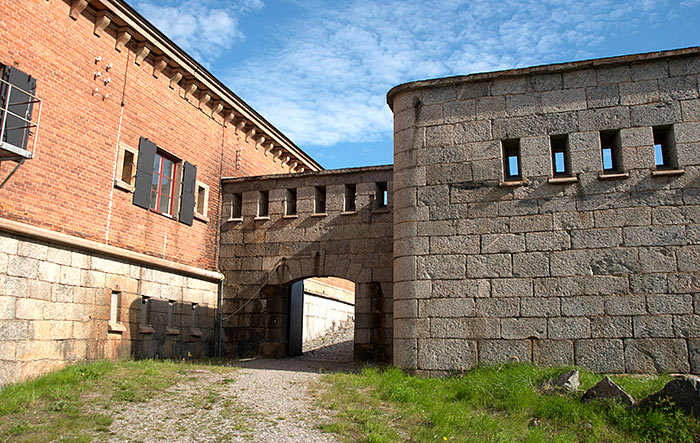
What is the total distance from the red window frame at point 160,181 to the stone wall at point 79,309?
144cm

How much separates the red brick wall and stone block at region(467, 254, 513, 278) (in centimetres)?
659

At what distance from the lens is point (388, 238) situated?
1333cm

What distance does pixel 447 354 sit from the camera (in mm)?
9445

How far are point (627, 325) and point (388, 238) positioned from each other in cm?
567

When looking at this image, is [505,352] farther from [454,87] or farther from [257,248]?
[257,248]

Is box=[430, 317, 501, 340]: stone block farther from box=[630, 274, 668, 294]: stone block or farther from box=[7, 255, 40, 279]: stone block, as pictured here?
box=[7, 255, 40, 279]: stone block

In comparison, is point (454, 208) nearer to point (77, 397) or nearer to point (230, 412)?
point (230, 412)

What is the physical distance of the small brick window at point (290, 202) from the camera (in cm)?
1448

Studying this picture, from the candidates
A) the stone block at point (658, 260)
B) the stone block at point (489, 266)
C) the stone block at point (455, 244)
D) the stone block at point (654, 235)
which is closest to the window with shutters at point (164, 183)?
the stone block at point (455, 244)

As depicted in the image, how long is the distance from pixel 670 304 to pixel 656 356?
31.1 inches

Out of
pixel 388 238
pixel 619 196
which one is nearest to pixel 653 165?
pixel 619 196

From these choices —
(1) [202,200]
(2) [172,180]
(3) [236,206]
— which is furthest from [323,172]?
(2) [172,180]

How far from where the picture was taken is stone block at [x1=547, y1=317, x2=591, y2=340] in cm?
896

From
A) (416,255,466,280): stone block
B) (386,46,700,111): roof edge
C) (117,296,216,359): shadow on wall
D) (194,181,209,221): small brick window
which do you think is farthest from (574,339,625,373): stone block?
(194,181,209,221): small brick window
